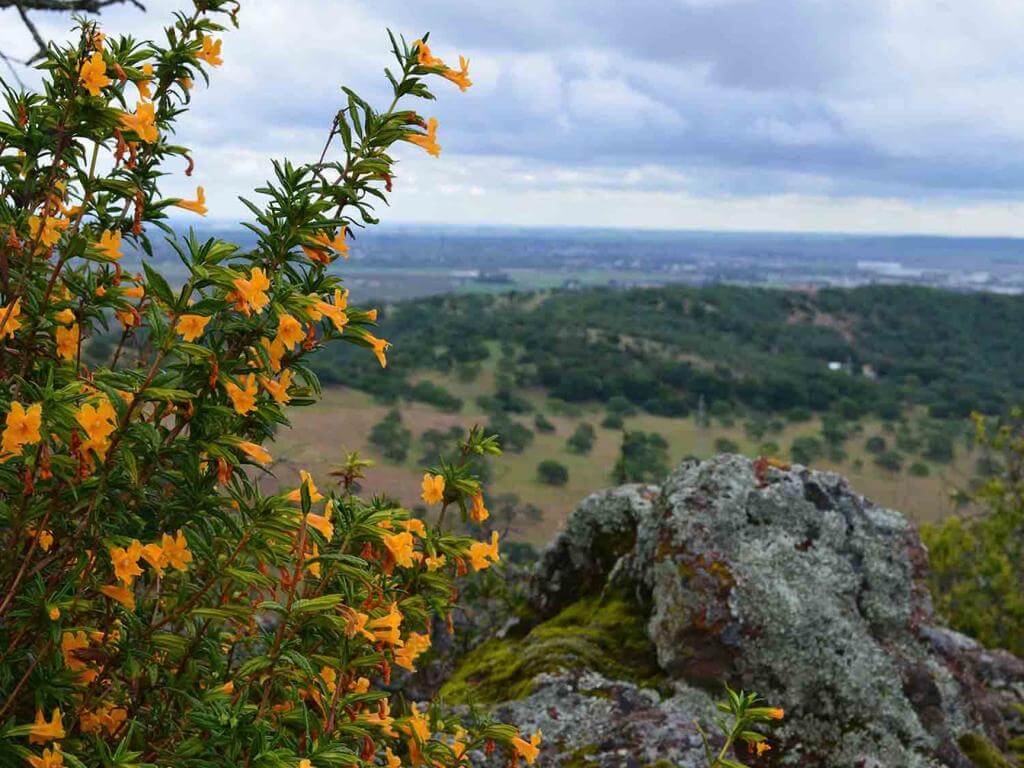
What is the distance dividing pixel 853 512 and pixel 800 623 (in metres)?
1.14

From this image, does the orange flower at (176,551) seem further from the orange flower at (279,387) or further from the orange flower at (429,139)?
the orange flower at (429,139)

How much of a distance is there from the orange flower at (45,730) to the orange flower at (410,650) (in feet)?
2.58

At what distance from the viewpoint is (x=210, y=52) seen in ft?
8.52

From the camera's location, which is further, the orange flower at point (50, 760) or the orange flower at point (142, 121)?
the orange flower at point (142, 121)

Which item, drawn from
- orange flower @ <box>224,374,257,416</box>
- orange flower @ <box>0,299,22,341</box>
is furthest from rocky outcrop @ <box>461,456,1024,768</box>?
orange flower @ <box>0,299,22,341</box>

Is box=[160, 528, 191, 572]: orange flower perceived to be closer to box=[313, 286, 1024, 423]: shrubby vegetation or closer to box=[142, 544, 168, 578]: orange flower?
box=[142, 544, 168, 578]: orange flower

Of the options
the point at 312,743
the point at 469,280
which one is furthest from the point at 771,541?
the point at 469,280

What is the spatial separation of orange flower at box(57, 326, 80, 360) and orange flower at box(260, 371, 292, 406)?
58 centimetres

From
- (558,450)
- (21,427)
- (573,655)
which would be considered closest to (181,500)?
(21,427)

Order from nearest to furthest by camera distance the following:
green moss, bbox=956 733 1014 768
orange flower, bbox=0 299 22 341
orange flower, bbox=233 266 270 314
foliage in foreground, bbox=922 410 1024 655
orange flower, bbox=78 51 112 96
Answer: orange flower, bbox=233 266 270 314 < orange flower, bbox=0 299 22 341 < orange flower, bbox=78 51 112 96 < green moss, bbox=956 733 1014 768 < foliage in foreground, bbox=922 410 1024 655

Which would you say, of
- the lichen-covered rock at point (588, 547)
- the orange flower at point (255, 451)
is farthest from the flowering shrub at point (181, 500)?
the lichen-covered rock at point (588, 547)

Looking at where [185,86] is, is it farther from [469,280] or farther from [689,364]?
[469,280]

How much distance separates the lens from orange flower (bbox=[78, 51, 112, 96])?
2078 mm

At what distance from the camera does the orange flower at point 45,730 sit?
74.8 inches
